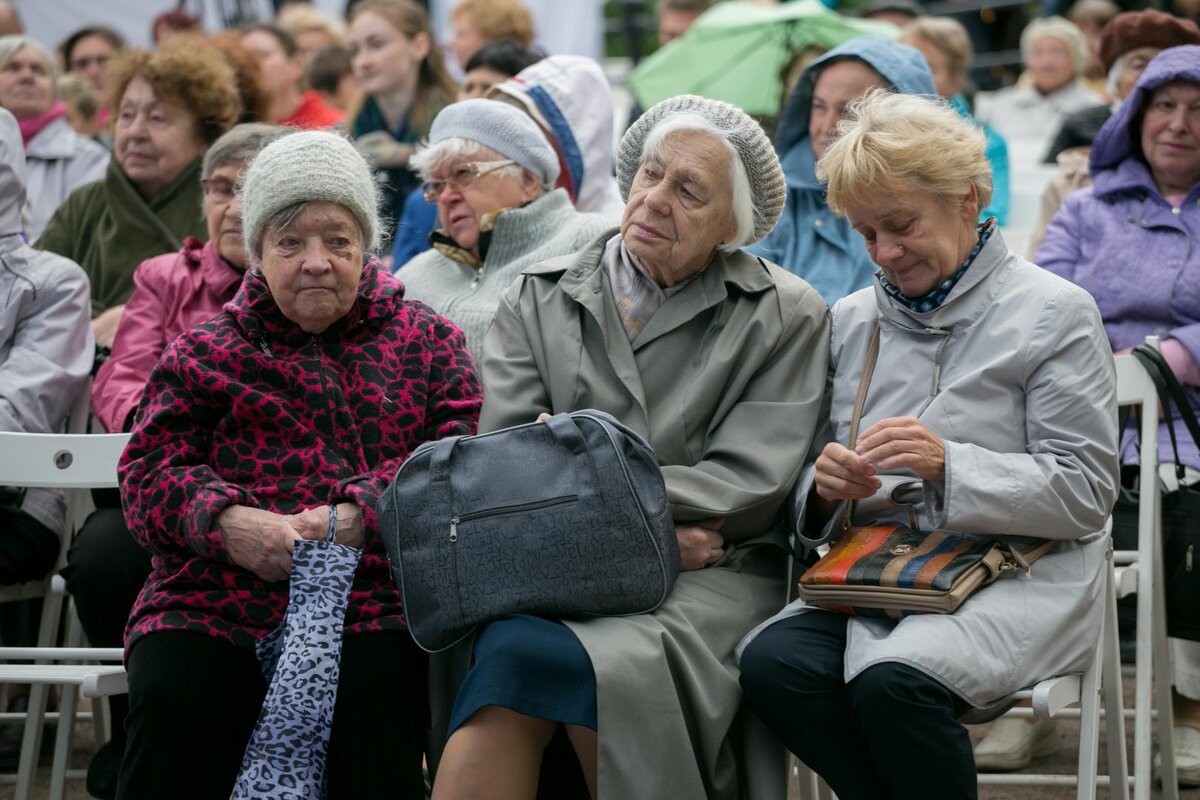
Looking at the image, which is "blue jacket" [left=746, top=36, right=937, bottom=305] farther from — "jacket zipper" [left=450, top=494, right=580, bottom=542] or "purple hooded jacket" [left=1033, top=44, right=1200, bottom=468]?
"jacket zipper" [left=450, top=494, right=580, bottom=542]

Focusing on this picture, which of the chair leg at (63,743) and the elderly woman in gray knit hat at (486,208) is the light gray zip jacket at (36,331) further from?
the elderly woman in gray knit hat at (486,208)

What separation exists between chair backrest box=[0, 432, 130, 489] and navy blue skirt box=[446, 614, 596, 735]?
1.27 meters

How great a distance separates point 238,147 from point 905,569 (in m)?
2.34

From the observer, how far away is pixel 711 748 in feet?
10.9

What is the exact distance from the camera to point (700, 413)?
3.64 m

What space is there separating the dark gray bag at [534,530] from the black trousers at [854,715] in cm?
30

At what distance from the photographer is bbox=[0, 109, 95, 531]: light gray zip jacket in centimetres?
436

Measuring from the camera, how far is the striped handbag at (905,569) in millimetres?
3219

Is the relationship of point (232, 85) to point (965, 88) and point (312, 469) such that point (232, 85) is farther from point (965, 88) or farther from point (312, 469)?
point (965, 88)

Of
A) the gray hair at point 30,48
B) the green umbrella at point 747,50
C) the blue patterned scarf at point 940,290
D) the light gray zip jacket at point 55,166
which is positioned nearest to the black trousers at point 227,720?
the blue patterned scarf at point 940,290

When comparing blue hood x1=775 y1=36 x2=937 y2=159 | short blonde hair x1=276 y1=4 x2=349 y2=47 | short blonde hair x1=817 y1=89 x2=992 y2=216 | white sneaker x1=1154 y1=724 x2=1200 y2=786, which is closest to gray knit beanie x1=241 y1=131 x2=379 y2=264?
short blonde hair x1=817 y1=89 x2=992 y2=216

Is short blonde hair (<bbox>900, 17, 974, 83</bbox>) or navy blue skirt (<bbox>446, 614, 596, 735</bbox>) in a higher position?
short blonde hair (<bbox>900, 17, 974, 83</bbox>)

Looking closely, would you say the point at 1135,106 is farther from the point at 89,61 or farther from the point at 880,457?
the point at 89,61

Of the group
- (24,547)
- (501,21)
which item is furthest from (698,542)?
(501,21)
